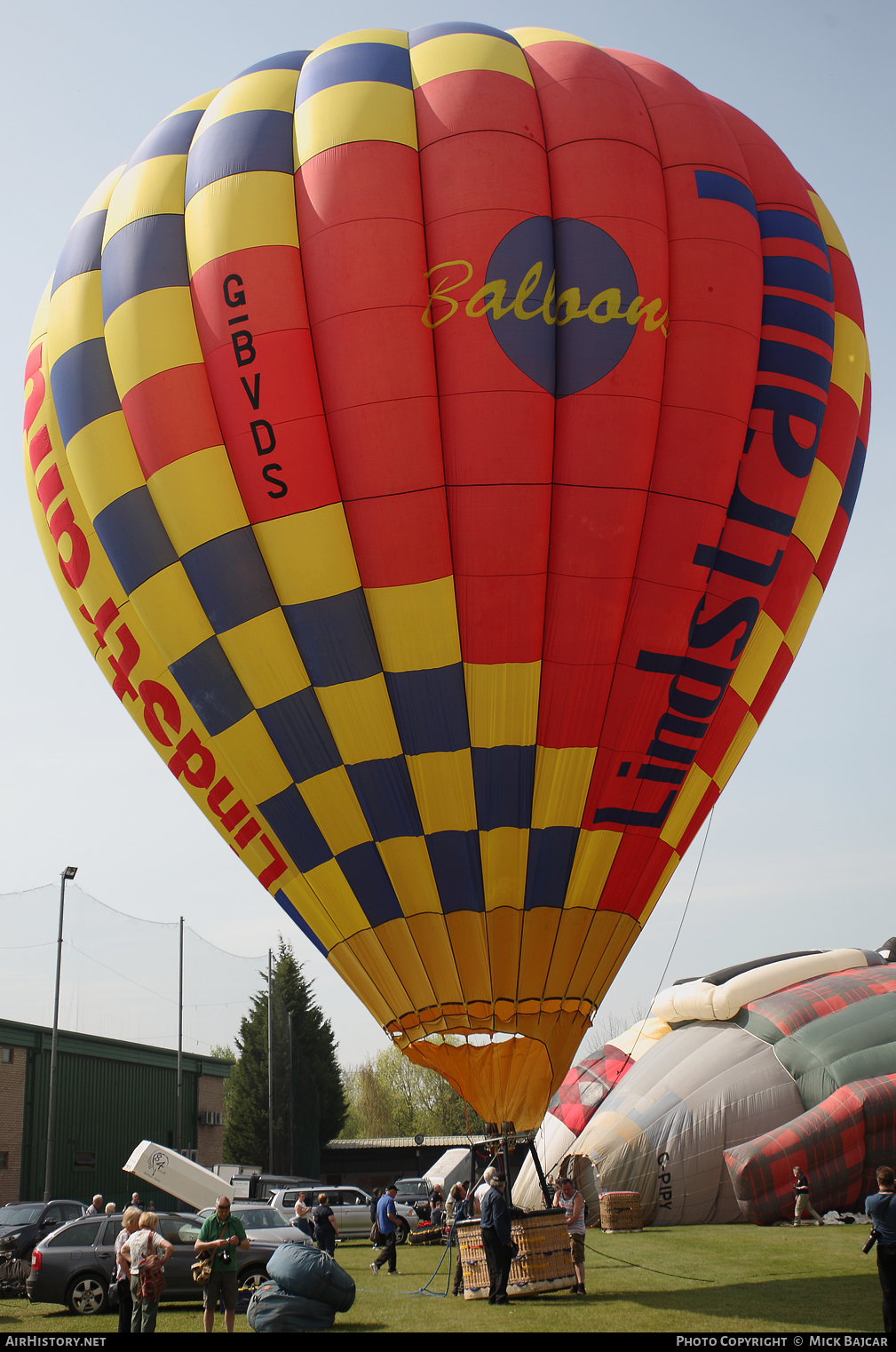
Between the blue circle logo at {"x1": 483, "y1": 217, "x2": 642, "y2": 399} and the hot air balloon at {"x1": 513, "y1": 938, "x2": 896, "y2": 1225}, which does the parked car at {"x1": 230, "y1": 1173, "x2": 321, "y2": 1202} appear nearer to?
the hot air balloon at {"x1": 513, "y1": 938, "x2": 896, "y2": 1225}

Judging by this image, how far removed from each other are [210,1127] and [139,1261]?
28788mm

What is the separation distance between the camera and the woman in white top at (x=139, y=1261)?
788 centimetres

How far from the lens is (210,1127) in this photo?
113 feet

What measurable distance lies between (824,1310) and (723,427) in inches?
277

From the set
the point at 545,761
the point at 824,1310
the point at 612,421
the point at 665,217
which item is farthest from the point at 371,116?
the point at 824,1310

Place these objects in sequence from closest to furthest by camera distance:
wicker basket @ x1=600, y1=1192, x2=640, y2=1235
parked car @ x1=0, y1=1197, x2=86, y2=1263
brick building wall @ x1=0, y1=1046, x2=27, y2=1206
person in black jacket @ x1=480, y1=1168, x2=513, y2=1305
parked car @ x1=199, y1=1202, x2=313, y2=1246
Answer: person in black jacket @ x1=480, y1=1168, x2=513, y2=1305, parked car @ x1=199, y1=1202, x2=313, y2=1246, parked car @ x1=0, y1=1197, x2=86, y2=1263, wicker basket @ x1=600, y1=1192, x2=640, y2=1235, brick building wall @ x1=0, y1=1046, x2=27, y2=1206

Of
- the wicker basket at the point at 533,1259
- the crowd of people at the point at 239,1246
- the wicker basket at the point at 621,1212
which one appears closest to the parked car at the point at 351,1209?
the wicker basket at the point at 621,1212

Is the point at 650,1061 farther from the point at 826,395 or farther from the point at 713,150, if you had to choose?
the point at 713,150

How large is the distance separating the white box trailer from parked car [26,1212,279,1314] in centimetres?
379

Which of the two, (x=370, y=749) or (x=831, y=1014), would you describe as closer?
(x=370, y=749)

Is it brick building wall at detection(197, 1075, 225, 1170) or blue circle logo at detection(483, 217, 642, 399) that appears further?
brick building wall at detection(197, 1075, 225, 1170)

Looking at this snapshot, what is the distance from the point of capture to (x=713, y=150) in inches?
407

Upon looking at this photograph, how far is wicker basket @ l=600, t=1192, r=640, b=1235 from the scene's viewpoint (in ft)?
55.0

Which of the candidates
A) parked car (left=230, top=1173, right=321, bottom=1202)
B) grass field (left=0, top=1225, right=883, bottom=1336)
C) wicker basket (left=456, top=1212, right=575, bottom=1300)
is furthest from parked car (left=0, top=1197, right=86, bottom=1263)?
wicker basket (left=456, top=1212, right=575, bottom=1300)
